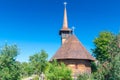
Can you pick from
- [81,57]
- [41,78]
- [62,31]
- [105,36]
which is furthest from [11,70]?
[62,31]

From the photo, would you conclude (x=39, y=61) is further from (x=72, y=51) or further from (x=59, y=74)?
(x=59, y=74)

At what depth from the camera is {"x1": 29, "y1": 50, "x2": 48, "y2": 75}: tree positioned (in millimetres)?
67625

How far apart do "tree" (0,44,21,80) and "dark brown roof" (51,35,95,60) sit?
54.9ft

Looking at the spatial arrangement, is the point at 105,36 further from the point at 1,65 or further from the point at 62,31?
the point at 1,65

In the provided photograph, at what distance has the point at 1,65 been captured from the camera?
46.9 meters

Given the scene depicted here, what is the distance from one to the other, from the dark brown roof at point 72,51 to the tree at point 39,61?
13.5 ft

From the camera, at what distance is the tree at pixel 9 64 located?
150 feet

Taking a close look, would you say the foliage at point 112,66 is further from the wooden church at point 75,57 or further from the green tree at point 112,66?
the wooden church at point 75,57

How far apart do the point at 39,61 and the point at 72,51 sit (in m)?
8.41

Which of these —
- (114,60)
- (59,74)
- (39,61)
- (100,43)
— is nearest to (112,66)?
(114,60)

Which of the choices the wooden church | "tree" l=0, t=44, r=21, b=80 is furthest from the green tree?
the wooden church

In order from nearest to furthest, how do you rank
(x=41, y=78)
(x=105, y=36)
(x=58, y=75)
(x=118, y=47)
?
(x=118, y=47), (x=58, y=75), (x=41, y=78), (x=105, y=36)

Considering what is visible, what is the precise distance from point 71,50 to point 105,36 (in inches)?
355

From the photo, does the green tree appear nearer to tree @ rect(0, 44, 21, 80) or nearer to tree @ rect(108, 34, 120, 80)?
tree @ rect(108, 34, 120, 80)
